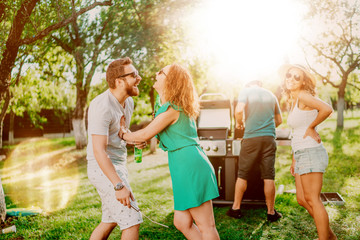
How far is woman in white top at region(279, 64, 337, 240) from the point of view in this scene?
11.3 ft

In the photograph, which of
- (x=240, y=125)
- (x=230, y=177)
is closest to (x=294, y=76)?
(x=240, y=125)

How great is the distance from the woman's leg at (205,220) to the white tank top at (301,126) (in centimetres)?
141

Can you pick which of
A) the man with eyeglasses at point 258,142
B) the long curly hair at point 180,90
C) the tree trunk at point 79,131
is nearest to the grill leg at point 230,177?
the man with eyeglasses at point 258,142

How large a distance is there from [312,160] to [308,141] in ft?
0.68

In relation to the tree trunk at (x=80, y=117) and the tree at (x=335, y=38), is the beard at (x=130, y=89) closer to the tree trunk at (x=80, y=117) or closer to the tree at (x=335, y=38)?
the tree trunk at (x=80, y=117)

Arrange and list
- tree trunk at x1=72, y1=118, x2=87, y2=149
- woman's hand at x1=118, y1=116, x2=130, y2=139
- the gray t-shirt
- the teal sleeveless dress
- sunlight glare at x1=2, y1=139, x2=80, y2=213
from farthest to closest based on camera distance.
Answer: tree trunk at x1=72, y1=118, x2=87, y2=149
sunlight glare at x1=2, y1=139, x2=80, y2=213
woman's hand at x1=118, y1=116, x2=130, y2=139
the gray t-shirt
the teal sleeveless dress

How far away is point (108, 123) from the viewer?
9.15ft

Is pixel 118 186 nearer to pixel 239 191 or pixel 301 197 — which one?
pixel 301 197

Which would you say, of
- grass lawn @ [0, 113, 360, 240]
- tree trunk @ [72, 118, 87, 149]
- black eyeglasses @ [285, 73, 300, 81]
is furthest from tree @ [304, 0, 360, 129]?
black eyeglasses @ [285, 73, 300, 81]

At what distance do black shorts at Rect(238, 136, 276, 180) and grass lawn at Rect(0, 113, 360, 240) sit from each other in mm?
732

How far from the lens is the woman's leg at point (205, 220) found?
2.67m

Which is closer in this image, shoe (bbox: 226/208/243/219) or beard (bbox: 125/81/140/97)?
beard (bbox: 125/81/140/97)

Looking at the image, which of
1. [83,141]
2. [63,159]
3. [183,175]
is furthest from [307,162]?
[83,141]

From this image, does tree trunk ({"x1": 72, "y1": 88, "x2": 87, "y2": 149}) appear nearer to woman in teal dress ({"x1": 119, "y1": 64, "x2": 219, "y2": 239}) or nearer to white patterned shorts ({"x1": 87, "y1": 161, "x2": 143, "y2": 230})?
white patterned shorts ({"x1": 87, "y1": 161, "x2": 143, "y2": 230})
